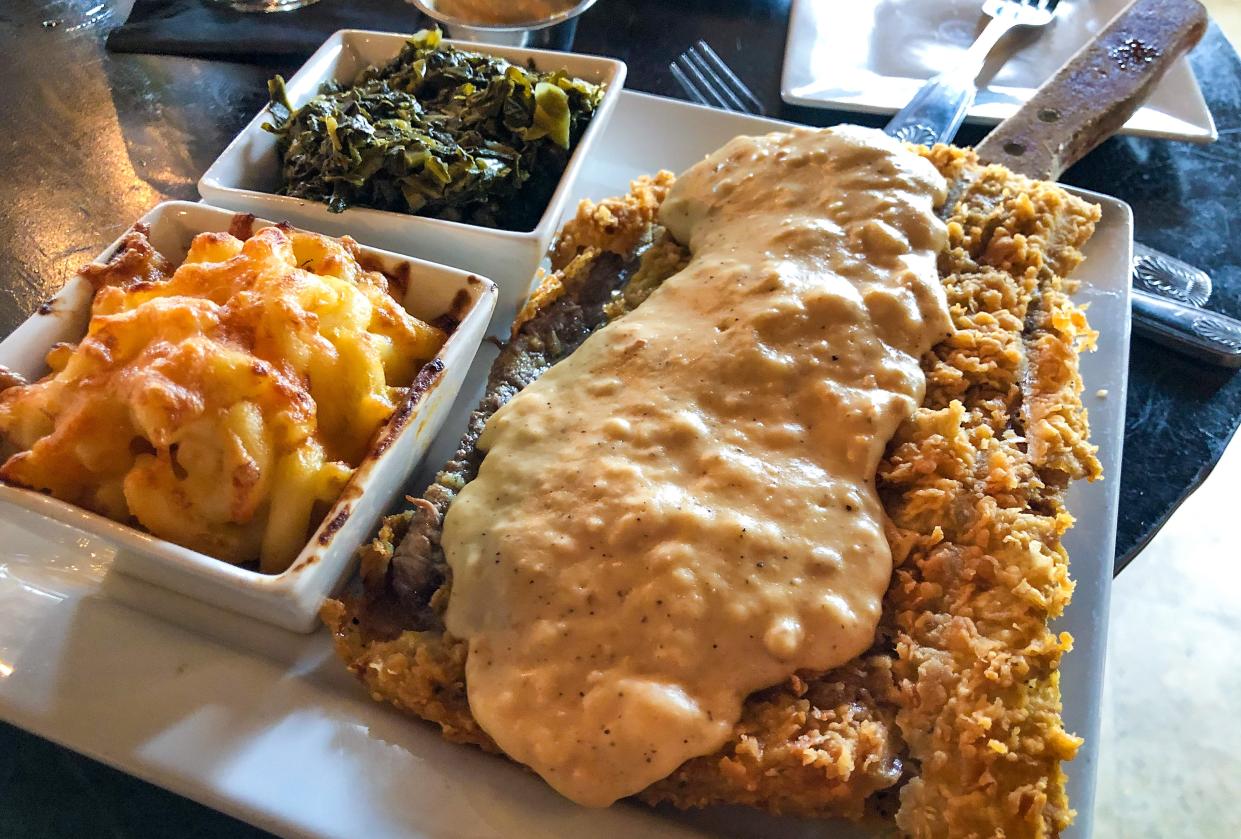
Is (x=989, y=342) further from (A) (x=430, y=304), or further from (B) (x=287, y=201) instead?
(B) (x=287, y=201)

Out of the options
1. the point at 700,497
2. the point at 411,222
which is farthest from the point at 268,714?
the point at 411,222

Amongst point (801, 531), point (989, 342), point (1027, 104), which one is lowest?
point (801, 531)

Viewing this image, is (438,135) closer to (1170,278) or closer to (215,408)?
(215,408)

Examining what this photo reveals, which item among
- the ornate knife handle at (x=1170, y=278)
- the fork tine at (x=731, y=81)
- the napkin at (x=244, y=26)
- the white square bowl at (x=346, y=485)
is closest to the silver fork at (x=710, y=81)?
the fork tine at (x=731, y=81)

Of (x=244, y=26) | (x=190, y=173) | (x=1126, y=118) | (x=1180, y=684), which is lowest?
(x=1180, y=684)

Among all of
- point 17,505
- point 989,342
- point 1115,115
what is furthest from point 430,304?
point 1115,115
